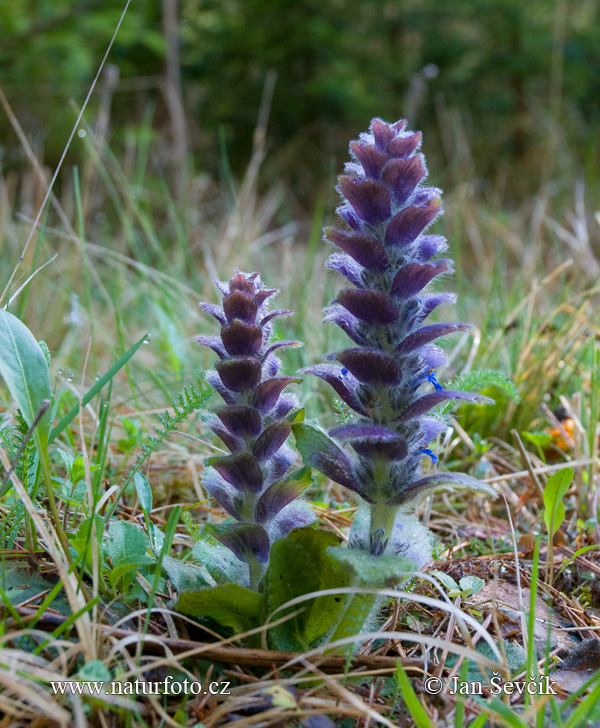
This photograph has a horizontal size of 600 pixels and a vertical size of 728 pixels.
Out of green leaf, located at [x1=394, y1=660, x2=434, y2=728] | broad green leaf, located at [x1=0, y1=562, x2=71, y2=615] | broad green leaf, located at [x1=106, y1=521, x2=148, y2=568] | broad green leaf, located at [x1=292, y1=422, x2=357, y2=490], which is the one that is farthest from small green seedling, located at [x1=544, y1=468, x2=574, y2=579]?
broad green leaf, located at [x1=0, y1=562, x2=71, y2=615]

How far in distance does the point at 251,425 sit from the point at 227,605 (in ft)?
1.07

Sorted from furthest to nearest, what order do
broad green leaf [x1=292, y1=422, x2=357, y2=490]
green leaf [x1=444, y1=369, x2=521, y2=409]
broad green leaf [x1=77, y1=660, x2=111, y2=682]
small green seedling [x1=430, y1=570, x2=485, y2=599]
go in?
green leaf [x1=444, y1=369, x2=521, y2=409], small green seedling [x1=430, y1=570, x2=485, y2=599], broad green leaf [x1=292, y1=422, x2=357, y2=490], broad green leaf [x1=77, y1=660, x2=111, y2=682]

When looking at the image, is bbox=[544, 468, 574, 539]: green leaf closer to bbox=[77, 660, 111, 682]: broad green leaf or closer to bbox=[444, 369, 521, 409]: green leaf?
bbox=[444, 369, 521, 409]: green leaf

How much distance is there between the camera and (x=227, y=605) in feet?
3.94

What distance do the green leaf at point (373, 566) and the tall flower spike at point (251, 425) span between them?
0.57 ft

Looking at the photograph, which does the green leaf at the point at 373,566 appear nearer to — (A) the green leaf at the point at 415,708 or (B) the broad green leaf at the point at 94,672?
(A) the green leaf at the point at 415,708

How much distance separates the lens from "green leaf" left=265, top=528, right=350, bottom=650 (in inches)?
47.5

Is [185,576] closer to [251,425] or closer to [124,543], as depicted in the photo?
[124,543]

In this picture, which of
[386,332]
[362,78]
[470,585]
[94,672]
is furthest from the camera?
[362,78]

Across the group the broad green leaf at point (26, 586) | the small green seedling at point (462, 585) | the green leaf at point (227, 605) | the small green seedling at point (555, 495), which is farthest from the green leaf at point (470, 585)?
the broad green leaf at point (26, 586)

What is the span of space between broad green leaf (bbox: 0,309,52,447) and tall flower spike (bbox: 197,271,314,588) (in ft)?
1.07

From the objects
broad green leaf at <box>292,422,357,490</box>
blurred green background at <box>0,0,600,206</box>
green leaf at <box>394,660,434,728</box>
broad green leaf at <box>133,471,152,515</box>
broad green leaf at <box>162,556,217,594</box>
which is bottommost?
green leaf at <box>394,660,434,728</box>

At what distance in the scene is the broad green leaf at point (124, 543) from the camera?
4.27 ft

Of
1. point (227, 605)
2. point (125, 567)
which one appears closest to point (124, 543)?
point (125, 567)
